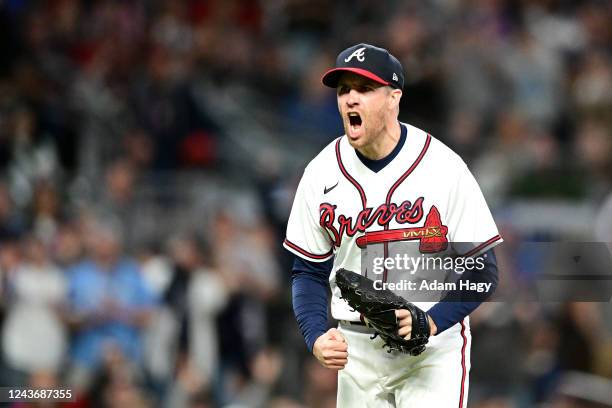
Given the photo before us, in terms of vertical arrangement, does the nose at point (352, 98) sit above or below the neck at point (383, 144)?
above

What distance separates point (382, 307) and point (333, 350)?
10.7 inches

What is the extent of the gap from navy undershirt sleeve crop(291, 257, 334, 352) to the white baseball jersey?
0.06 meters

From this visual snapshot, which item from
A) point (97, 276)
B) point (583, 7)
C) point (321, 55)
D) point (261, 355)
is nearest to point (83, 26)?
point (321, 55)

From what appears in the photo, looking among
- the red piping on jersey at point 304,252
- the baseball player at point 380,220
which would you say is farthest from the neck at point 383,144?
the red piping on jersey at point 304,252

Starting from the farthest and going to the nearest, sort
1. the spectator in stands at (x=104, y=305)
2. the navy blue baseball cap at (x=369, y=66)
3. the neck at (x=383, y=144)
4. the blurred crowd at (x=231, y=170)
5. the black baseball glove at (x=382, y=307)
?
1. the spectator in stands at (x=104, y=305)
2. the blurred crowd at (x=231, y=170)
3. the neck at (x=383, y=144)
4. the navy blue baseball cap at (x=369, y=66)
5. the black baseball glove at (x=382, y=307)

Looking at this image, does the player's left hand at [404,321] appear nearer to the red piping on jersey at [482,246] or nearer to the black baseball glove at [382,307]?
the black baseball glove at [382,307]

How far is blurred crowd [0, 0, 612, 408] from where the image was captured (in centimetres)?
934

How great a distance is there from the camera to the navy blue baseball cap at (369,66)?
5.07 meters

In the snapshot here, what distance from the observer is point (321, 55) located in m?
12.6

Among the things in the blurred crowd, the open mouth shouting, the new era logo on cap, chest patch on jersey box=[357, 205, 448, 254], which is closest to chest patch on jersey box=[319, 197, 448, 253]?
chest patch on jersey box=[357, 205, 448, 254]

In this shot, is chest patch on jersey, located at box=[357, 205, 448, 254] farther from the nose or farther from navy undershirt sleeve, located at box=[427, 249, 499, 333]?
the nose

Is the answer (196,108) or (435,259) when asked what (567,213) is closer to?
(196,108)

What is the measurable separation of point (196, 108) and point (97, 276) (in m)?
2.71

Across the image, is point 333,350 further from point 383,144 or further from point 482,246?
point 383,144
